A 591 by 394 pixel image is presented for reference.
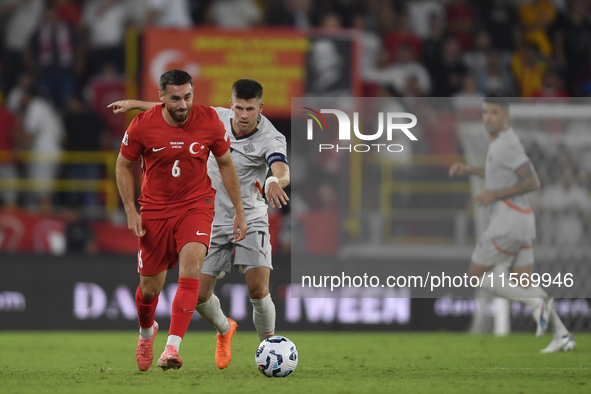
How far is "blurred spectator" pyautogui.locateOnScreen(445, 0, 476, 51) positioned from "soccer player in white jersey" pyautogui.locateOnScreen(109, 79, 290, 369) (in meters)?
9.10

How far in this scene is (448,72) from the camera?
14625 millimetres

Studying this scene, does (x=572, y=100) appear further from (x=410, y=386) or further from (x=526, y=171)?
(x=410, y=386)

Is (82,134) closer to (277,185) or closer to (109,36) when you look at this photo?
(109,36)

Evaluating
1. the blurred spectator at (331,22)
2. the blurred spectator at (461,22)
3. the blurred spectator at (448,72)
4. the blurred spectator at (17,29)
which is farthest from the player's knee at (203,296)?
the blurred spectator at (461,22)

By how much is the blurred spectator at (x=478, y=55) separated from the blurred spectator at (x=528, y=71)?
1.62ft

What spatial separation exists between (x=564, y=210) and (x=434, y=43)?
5102mm

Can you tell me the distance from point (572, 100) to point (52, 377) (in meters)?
7.19

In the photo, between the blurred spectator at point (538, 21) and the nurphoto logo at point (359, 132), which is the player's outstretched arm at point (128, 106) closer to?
the nurphoto logo at point (359, 132)

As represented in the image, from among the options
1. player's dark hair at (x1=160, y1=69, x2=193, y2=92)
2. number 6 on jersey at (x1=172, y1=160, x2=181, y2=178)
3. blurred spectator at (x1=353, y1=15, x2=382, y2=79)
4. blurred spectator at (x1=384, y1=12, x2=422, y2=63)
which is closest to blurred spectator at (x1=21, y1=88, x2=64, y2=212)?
blurred spectator at (x1=353, y1=15, x2=382, y2=79)

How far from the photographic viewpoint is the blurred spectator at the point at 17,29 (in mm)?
14430

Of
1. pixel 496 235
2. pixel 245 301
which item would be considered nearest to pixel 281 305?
pixel 245 301

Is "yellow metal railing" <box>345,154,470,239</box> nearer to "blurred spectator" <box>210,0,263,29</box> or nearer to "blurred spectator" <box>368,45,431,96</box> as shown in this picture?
"blurred spectator" <box>368,45,431,96</box>

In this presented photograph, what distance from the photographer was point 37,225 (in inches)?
496

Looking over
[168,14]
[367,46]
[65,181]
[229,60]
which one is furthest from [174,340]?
[367,46]
